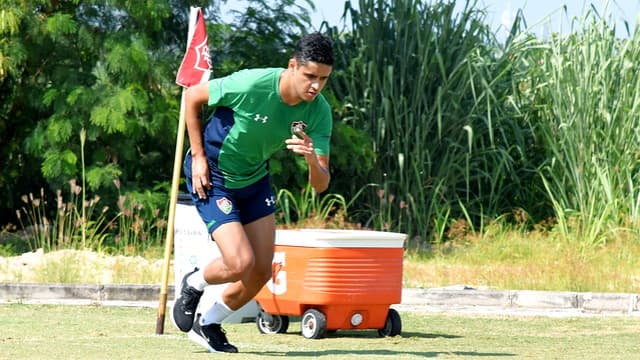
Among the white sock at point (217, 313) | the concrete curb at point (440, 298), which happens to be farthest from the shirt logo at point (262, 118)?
the concrete curb at point (440, 298)

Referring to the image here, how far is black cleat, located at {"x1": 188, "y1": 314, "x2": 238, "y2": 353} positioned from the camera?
7.85 m

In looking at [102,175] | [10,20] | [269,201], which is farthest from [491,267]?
[269,201]

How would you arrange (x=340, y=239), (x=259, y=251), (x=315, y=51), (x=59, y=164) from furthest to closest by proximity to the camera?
(x=59, y=164) < (x=340, y=239) < (x=259, y=251) < (x=315, y=51)

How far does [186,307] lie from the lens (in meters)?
8.02

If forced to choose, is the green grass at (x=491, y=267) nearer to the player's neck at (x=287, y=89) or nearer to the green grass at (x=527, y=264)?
the green grass at (x=527, y=264)

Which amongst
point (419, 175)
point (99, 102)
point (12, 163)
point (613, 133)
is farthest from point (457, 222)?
point (12, 163)

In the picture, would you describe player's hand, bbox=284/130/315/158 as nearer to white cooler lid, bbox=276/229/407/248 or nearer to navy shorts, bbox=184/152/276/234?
navy shorts, bbox=184/152/276/234

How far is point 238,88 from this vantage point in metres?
7.40

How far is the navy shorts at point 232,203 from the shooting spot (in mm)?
7520

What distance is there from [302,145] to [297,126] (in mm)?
311

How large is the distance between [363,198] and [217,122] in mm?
11277

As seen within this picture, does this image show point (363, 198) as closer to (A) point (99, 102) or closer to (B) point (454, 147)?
(B) point (454, 147)

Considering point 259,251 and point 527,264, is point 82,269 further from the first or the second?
point 259,251

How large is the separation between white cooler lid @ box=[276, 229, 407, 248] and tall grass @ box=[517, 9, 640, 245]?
8.03 meters
